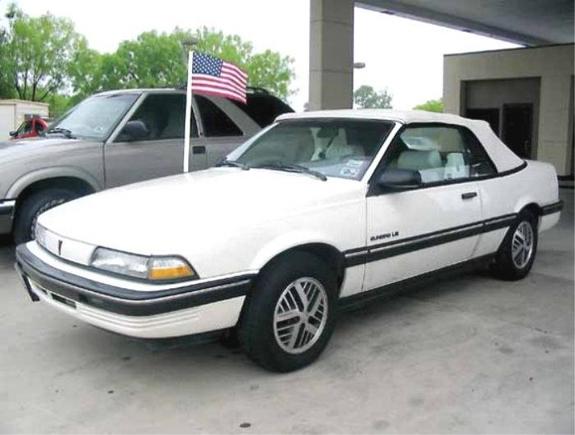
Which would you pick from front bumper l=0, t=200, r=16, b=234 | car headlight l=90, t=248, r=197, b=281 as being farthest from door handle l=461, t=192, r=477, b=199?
front bumper l=0, t=200, r=16, b=234

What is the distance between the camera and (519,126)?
19.6 metres

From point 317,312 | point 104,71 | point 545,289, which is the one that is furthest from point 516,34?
point 104,71

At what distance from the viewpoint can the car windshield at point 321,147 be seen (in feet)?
14.3

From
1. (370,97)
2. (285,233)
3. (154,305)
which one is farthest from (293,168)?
(370,97)

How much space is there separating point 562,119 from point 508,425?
16.8 metres

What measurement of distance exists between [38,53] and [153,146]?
4527 cm

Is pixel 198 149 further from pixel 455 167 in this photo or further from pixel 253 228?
pixel 253 228

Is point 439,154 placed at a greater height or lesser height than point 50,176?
greater

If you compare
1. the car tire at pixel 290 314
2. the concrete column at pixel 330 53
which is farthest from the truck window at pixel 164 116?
the concrete column at pixel 330 53

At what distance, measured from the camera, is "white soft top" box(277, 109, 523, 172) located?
4730mm

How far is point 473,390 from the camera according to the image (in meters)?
3.53

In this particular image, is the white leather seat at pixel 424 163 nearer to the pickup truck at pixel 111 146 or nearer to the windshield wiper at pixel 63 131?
the pickup truck at pixel 111 146

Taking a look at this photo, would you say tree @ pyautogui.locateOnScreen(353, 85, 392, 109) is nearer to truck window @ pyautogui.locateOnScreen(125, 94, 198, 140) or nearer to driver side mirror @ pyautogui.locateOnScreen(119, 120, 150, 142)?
truck window @ pyautogui.locateOnScreen(125, 94, 198, 140)

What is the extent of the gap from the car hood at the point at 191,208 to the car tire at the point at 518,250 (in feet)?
6.93
